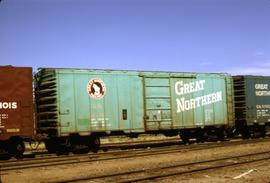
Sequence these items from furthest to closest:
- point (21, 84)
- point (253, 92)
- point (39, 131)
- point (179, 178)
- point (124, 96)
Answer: point (253, 92), point (124, 96), point (39, 131), point (21, 84), point (179, 178)

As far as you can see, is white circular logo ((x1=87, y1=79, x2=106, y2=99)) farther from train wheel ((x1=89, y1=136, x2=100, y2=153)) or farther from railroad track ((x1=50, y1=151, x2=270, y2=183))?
railroad track ((x1=50, y1=151, x2=270, y2=183))

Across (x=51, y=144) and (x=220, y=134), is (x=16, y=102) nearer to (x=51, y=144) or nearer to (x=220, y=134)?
(x=51, y=144)

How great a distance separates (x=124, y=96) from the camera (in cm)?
2134

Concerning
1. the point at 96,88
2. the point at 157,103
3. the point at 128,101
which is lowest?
the point at 157,103

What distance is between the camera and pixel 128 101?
2145cm

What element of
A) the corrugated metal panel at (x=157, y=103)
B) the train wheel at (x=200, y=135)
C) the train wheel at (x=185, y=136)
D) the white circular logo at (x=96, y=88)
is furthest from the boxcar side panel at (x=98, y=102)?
the train wheel at (x=200, y=135)

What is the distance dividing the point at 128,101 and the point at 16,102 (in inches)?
227

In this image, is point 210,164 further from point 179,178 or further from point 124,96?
point 124,96

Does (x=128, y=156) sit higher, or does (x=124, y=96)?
(x=124, y=96)

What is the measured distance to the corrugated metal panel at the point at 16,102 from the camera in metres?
17.3

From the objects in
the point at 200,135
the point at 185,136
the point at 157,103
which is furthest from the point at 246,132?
the point at 157,103

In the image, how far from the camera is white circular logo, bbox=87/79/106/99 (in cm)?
2028

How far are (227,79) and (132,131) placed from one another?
733 cm

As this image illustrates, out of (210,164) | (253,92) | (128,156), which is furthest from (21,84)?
(253,92)
